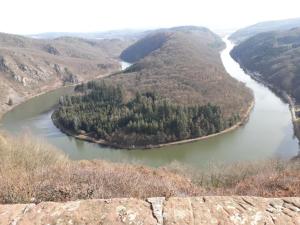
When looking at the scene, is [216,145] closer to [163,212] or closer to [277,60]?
[163,212]

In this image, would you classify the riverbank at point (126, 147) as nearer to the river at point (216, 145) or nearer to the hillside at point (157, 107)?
the hillside at point (157, 107)

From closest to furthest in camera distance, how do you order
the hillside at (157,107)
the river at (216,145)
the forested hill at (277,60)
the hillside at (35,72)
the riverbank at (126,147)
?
the river at (216,145) < the riverbank at (126,147) < the hillside at (157,107) < the forested hill at (277,60) < the hillside at (35,72)

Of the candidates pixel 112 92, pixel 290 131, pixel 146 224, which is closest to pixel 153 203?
pixel 146 224

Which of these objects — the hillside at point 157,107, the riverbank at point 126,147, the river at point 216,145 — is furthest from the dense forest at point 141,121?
the river at point 216,145

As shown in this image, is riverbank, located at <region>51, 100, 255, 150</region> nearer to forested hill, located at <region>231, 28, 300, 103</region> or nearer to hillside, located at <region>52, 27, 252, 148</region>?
hillside, located at <region>52, 27, 252, 148</region>

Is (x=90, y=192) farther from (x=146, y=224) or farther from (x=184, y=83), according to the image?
(x=184, y=83)

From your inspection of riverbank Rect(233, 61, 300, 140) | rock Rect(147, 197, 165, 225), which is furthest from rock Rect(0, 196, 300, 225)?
riverbank Rect(233, 61, 300, 140)

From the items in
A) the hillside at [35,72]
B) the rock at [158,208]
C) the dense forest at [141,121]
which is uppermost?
the rock at [158,208]
